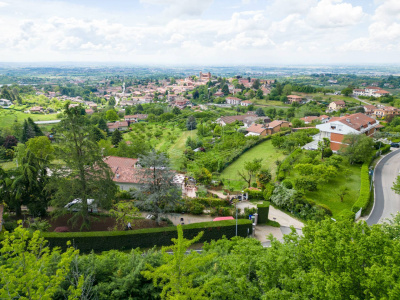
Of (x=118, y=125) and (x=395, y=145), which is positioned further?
(x=118, y=125)

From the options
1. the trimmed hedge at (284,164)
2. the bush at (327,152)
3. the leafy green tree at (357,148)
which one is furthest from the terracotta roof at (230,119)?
the leafy green tree at (357,148)

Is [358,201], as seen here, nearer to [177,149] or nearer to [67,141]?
[67,141]

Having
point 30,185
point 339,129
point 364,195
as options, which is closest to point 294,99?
point 339,129

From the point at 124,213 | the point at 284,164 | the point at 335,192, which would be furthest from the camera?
the point at 284,164

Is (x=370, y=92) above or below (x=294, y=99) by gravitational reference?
above

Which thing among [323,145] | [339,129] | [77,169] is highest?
[77,169]

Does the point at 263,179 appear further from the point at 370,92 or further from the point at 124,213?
the point at 370,92

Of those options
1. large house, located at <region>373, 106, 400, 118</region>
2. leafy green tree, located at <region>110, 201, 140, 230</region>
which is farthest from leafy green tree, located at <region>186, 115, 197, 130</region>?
large house, located at <region>373, 106, 400, 118</region>
